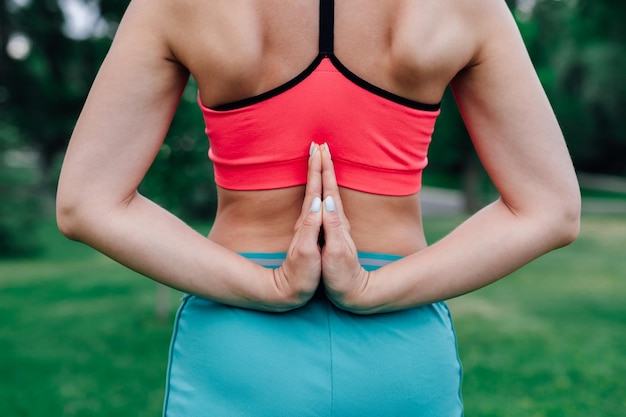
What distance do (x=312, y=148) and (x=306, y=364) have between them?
408 mm

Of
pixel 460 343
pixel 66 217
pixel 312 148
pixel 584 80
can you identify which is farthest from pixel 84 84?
pixel 312 148

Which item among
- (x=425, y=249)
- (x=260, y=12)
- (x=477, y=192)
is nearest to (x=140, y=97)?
(x=260, y=12)

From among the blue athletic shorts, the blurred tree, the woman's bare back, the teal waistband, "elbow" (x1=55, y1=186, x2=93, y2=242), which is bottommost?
the blurred tree

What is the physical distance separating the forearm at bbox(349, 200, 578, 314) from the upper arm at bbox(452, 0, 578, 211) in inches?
1.7

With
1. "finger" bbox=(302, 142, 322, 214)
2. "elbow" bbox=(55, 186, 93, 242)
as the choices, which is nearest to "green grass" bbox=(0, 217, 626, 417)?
"elbow" bbox=(55, 186, 93, 242)

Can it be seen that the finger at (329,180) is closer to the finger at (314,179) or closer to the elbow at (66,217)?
the finger at (314,179)

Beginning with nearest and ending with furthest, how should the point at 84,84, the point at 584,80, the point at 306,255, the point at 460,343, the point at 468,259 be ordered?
the point at 306,255
the point at 468,259
the point at 460,343
the point at 84,84
the point at 584,80

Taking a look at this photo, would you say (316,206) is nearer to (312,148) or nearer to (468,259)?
(312,148)

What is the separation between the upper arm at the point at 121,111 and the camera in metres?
1.24

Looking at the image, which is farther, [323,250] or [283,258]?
[283,258]

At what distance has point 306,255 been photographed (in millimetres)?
1208

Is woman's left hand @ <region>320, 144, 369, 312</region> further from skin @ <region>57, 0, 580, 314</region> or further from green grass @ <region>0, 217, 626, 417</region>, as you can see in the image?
green grass @ <region>0, 217, 626, 417</region>

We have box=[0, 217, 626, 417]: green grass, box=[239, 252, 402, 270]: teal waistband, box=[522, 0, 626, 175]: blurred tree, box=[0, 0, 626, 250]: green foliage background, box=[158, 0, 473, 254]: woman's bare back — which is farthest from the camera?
box=[522, 0, 626, 175]: blurred tree

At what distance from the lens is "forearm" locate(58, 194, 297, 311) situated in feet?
4.16
